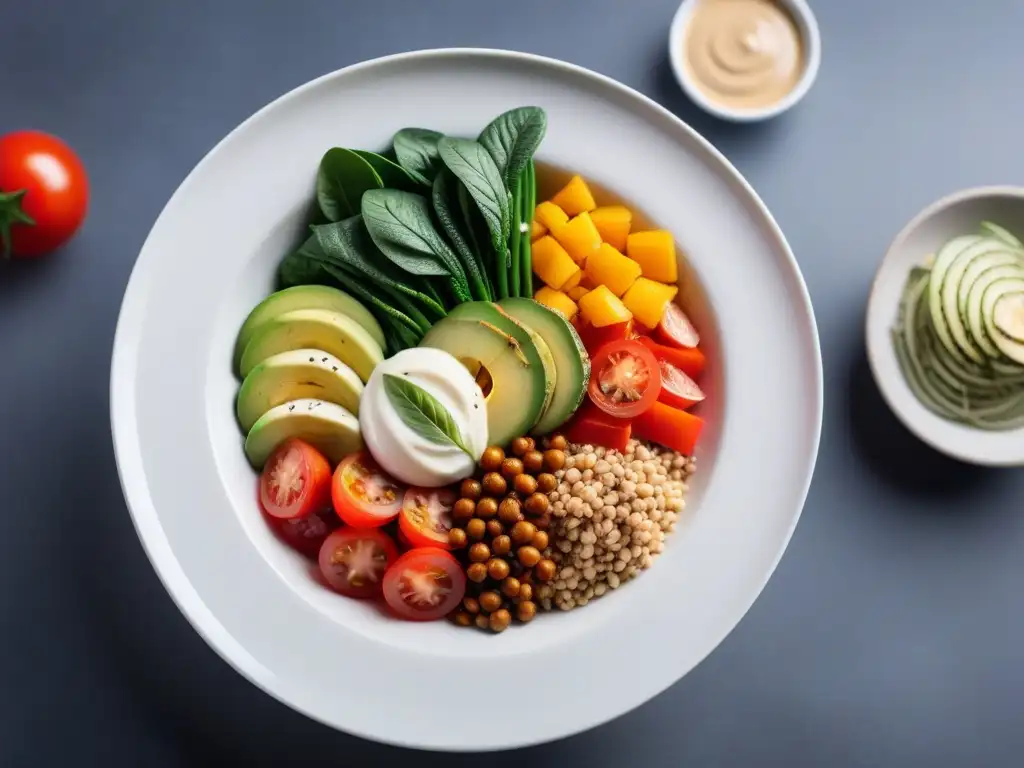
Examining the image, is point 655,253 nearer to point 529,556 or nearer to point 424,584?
point 529,556

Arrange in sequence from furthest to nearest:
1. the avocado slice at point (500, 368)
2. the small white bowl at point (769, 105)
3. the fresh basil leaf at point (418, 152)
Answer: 1. the small white bowl at point (769, 105)
2. the fresh basil leaf at point (418, 152)
3. the avocado slice at point (500, 368)

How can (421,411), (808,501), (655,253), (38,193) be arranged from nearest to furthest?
(421,411) < (655,253) < (38,193) < (808,501)

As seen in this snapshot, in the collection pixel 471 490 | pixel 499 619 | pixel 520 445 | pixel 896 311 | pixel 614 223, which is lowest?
pixel 499 619

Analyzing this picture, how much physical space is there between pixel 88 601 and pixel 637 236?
193 cm

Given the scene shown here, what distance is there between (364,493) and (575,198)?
984 mm

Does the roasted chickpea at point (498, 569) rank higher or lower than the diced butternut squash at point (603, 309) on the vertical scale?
lower

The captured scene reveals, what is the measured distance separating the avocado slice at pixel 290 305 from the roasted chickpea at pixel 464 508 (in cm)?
58

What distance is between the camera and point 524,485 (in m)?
2.25

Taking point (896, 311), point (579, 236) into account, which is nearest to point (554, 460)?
point (579, 236)

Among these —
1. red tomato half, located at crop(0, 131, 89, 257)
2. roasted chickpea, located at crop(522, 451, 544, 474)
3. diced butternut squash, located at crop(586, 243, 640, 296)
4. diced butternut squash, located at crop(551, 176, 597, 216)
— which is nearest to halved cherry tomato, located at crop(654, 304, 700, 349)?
diced butternut squash, located at crop(586, 243, 640, 296)

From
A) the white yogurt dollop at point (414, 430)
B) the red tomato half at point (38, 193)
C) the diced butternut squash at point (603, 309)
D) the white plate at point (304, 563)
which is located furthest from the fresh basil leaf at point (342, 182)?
the red tomato half at point (38, 193)

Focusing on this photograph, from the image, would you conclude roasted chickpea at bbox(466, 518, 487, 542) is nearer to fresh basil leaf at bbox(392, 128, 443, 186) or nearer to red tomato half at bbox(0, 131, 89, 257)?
fresh basil leaf at bbox(392, 128, 443, 186)

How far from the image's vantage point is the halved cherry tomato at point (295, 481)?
223cm

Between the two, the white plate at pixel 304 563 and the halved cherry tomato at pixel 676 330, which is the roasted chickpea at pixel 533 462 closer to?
the white plate at pixel 304 563
